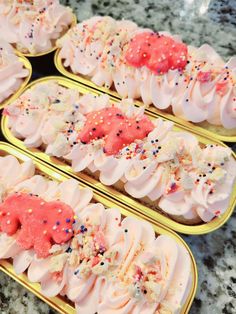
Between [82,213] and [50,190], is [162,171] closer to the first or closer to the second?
[82,213]

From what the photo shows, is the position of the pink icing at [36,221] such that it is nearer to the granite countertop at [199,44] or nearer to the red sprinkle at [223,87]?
the granite countertop at [199,44]

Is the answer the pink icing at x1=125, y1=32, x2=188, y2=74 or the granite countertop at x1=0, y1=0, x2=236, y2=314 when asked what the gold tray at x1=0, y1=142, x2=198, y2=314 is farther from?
the pink icing at x1=125, y1=32, x2=188, y2=74

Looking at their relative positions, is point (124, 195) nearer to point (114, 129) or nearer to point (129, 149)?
point (129, 149)

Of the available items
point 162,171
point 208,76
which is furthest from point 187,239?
point 208,76

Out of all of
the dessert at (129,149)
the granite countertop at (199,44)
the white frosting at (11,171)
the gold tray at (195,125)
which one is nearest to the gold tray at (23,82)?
the dessert at (129,149)

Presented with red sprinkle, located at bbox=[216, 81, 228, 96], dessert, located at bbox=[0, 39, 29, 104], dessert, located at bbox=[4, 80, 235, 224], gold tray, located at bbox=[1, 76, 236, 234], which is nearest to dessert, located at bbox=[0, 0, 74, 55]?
dessert, located at bbox=[0, 39, 29, 104]

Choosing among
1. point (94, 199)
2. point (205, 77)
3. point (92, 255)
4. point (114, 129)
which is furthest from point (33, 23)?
point (92, 255)
